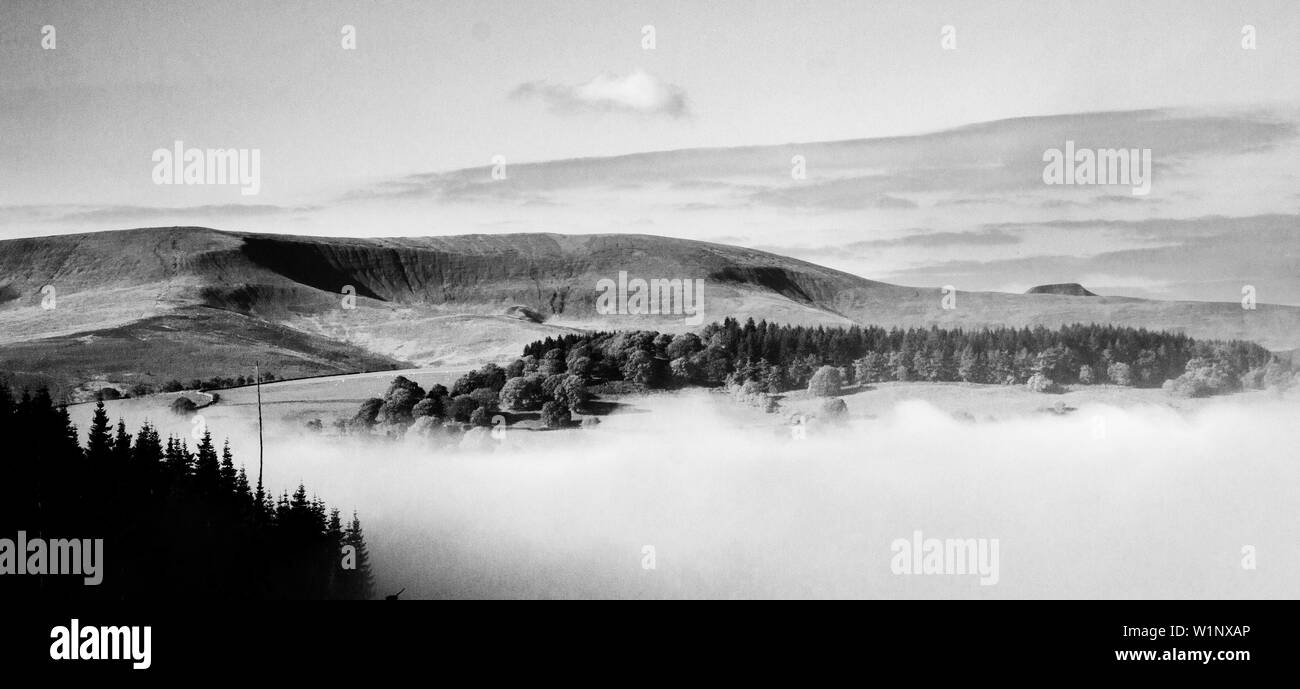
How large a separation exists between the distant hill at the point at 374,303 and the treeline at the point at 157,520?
1434mm

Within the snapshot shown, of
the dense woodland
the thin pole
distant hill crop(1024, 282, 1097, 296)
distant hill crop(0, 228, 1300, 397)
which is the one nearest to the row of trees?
the dense woodland

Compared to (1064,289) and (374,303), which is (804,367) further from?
(374,303)

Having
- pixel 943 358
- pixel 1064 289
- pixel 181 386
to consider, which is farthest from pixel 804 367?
pixel 181 386

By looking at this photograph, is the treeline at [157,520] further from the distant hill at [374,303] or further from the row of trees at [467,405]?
the distant hill at [374,303]

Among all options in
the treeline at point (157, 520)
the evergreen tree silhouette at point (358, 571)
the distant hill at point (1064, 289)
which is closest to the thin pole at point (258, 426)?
the treeline at point (157, 520)

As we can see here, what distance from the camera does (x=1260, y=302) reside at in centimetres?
1527

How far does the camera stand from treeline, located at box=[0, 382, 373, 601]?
13750mm

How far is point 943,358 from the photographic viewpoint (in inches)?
600

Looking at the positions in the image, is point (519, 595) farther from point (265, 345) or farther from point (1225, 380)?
point (1225, 380)

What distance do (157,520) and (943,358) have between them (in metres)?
9.78

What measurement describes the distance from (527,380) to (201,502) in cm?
413

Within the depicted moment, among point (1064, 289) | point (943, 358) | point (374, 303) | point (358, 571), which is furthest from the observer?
point (374, 303)

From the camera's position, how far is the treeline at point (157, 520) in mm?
13750
